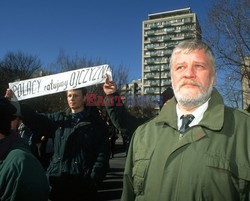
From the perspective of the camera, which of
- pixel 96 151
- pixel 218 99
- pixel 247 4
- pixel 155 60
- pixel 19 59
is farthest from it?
pixel 155 60

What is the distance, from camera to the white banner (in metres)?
3.59

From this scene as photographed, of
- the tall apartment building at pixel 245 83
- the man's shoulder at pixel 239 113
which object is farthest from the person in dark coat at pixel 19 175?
the tall apartment building at pixel 245 83

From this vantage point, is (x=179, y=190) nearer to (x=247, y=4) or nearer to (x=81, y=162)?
(x=81, y=162)

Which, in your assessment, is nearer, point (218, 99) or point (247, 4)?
point (218, 99)

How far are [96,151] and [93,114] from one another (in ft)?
1.50

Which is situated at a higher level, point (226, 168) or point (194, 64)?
point (194, 64)

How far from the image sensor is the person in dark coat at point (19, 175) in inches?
70.2

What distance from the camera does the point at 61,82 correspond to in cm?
379

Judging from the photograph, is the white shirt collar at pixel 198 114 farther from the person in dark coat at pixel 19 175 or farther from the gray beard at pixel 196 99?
the person in dark coat at pixel 19 175

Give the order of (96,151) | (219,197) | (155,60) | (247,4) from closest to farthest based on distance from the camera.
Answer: (219,197), (96,151), (247,4), (155,60)

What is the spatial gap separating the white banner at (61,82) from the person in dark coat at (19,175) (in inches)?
63.2

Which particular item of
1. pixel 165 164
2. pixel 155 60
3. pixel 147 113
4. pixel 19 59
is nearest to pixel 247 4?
pixel 165 164

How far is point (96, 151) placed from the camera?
10.9ft

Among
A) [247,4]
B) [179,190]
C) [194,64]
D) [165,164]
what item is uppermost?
[247,4]
